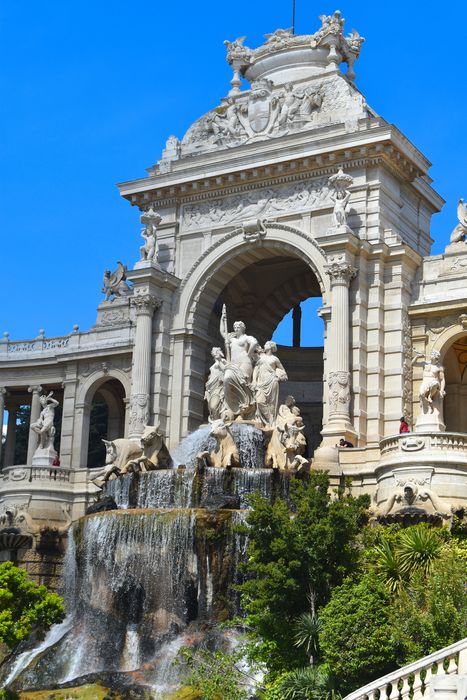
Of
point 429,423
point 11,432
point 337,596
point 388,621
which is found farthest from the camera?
point 11,432

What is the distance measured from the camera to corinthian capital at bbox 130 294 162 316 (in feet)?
159

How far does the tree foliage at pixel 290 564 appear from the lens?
28000 millimetres

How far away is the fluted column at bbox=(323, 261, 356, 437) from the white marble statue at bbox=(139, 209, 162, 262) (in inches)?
328

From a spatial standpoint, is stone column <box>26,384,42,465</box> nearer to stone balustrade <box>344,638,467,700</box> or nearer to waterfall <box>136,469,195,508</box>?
waterfall <box>136,469,195,508</box>

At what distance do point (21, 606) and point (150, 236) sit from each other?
22018 millimetres

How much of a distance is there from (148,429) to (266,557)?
14139 millimetres

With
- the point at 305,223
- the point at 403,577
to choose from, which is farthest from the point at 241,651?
the point at 305,223

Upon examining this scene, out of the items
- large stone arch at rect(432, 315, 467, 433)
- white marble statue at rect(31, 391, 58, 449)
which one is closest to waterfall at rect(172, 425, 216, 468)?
white marble statue at rect(31, 391, 58, 449)

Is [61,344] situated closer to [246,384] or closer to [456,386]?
[246,384]

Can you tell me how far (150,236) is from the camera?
49688mm

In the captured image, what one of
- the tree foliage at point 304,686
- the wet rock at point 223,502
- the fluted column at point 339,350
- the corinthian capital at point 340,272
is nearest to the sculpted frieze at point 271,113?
the corinthian capital at point 340,272

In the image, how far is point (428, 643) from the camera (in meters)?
26.1

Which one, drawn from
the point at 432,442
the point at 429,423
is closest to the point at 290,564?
the point at 432,442

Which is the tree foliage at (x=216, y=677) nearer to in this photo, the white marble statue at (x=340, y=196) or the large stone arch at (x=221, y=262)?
the white marble statue at (x=340, y=196)
